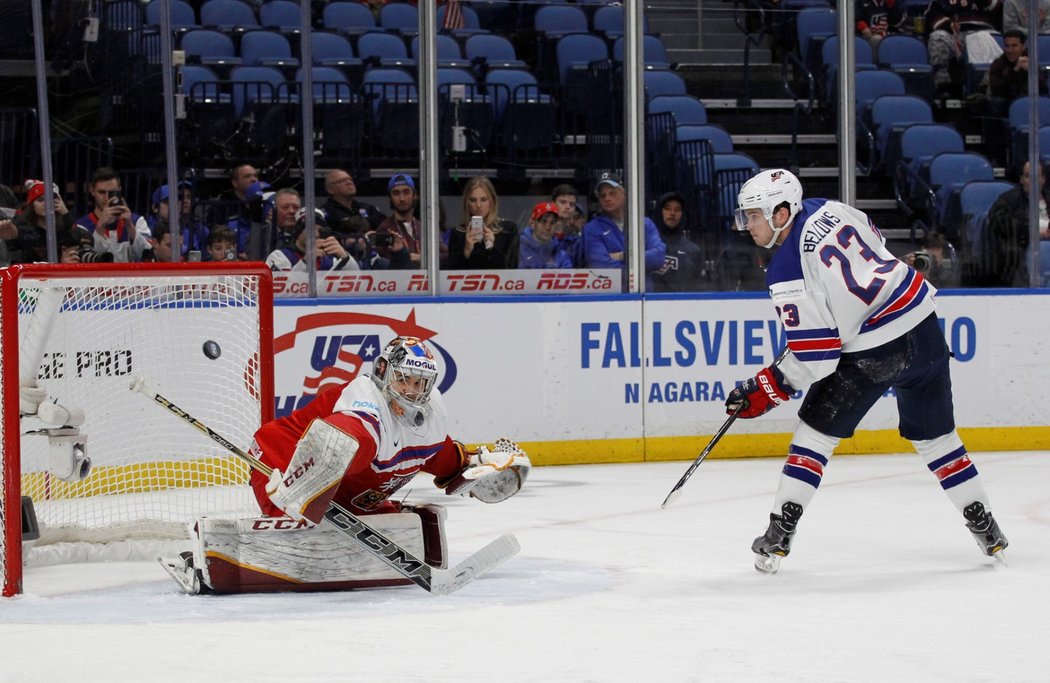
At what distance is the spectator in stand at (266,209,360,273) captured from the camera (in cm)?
657

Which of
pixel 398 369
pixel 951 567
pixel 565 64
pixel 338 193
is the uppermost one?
pixel 565 64

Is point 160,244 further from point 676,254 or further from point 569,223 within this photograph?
point 676,254

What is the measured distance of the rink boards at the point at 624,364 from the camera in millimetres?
6484

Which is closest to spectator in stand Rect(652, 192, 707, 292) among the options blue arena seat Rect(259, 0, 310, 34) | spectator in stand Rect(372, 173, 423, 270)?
spectator in stand Rect(372, 173, 423, 270)

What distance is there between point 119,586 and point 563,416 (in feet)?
9.83

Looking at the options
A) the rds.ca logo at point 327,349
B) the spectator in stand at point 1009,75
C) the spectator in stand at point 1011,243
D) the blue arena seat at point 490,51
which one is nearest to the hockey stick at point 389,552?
the rds.ca logo at point 327,349

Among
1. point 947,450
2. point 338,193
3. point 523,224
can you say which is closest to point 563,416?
point 523,224

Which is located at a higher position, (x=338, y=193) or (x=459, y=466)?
(x=338, y=193)

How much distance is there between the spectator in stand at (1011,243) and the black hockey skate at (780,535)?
3.48m

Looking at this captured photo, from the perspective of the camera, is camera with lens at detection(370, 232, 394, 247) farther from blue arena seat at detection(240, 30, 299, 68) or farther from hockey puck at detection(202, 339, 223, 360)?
hockey puck at detection(202, 339, 223, 360)

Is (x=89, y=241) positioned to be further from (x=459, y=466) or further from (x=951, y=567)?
(x=951, y=567)

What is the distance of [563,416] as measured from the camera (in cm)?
676

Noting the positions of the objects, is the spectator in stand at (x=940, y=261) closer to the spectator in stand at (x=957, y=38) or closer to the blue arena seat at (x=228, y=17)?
the spectator in stand at (x=957, y=38)

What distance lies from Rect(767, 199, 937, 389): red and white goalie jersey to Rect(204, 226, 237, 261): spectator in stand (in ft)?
9.77
